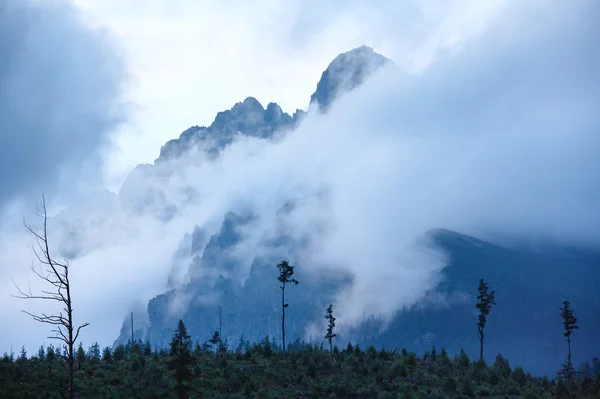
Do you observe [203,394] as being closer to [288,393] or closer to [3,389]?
[288,393]

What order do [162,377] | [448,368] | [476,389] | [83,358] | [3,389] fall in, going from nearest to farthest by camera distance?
[3,389], [162,377], [476,389], [83,358], [448,368]

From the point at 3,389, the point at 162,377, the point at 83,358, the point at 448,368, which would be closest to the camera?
the point at 3,389

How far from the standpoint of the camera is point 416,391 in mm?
46281

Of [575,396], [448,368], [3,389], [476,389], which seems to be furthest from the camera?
[448,368]

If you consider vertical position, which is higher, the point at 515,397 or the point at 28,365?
the point at 28,365

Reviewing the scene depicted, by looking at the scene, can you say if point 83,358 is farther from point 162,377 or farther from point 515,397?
point 515,397

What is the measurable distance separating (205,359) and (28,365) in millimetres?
15369

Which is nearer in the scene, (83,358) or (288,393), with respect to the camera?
(288,393)

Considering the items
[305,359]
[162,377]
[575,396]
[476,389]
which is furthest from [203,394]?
[575,396]

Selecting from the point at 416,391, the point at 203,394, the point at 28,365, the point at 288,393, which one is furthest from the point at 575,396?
the point at 28,365

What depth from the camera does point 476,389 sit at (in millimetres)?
47719

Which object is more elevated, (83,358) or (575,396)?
(83,358)

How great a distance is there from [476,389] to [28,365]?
1454 inches

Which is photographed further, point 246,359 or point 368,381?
point 246,359
